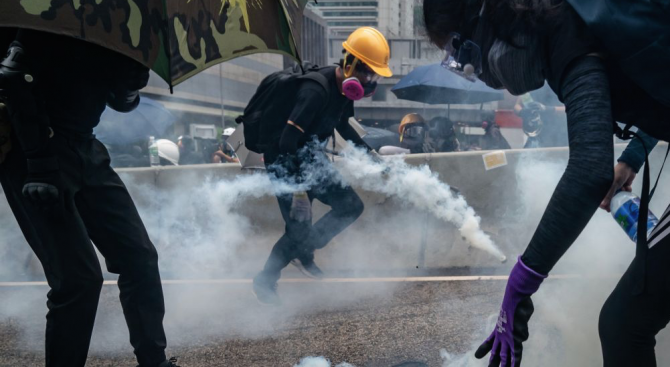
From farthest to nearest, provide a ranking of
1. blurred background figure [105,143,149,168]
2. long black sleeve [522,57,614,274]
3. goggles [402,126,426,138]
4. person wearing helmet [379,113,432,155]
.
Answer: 1. blurred background figure [105,143,149,168]
2. goggles [402,126,426,138]
3. person wearing helmet [379,113,432,155]
4. long black sleeve [522,57,614,274]

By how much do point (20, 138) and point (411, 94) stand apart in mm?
9527

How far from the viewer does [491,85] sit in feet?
7.25

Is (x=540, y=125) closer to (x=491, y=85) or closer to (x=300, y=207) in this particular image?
(x=300, y=207)

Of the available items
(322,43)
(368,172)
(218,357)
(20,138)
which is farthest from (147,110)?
(322,43)

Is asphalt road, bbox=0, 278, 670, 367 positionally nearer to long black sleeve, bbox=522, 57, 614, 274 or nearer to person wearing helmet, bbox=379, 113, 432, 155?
long black sleeve, bbox=522, 57, 614, 274

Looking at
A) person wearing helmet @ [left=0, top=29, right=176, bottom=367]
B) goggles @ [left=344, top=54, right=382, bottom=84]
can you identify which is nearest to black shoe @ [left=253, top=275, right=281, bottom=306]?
goggles @ [left=344, top=54, right=382, bottom=84]

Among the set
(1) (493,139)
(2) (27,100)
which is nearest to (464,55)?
(2) (27,100)

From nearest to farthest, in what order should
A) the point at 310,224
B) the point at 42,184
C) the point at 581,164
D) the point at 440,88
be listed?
the point at 581,164 < the point at 42,184 < the point at 310,224 < the point at 440,88

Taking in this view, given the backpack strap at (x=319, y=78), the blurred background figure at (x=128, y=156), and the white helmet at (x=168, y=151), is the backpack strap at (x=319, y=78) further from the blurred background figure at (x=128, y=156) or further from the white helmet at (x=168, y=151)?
the white helmet at (x=168, y=151)

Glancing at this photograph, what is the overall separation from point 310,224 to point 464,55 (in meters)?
3.15

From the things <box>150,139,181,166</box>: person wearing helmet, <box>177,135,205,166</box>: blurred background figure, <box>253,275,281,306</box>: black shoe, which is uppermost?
<box>253,275,281,306</box>: black shoe

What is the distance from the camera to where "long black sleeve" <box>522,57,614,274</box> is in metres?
1.61

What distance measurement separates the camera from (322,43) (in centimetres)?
6419

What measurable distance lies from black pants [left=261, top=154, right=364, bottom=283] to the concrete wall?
1.01 meters
